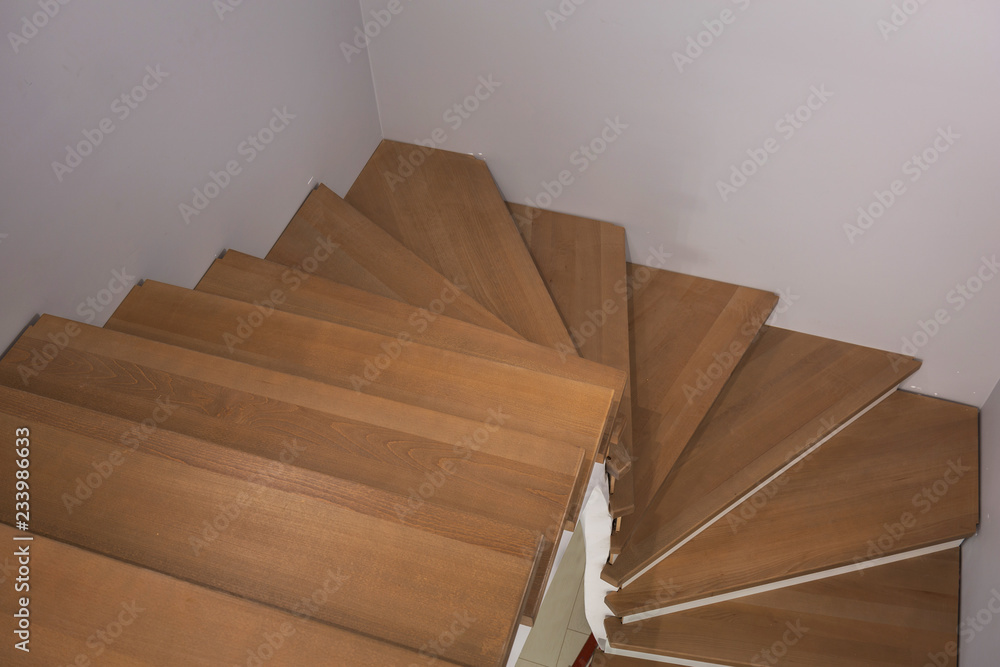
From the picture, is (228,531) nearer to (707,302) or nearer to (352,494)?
(352,494)

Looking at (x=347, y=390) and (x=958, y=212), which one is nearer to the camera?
(x=347, y=390)

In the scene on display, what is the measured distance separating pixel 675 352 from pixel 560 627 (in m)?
1.84

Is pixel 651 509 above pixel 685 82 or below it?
below

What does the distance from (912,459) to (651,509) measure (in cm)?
129

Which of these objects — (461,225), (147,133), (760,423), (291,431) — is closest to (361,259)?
(461,225)

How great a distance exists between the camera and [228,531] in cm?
141

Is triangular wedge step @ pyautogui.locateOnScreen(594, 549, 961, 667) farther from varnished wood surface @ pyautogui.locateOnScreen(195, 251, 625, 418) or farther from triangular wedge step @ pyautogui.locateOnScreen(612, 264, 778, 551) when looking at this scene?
varnished wood surface @ pyautogui.locateOnScreen(195, 251, 625, 418)

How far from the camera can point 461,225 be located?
349cm

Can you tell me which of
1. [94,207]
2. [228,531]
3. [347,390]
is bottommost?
[228,531]

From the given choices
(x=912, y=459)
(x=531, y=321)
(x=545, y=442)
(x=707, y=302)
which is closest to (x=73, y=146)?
(x=545, y=442)

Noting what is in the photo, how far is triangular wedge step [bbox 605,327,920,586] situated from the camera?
2.94 m

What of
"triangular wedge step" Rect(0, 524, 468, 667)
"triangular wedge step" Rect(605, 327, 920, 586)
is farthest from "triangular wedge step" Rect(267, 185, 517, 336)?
"triangular wedge step" Rect(0, 524, 468, 667)

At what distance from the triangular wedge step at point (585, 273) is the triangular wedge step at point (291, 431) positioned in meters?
1.48

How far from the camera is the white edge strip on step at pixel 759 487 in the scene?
9.76ft
